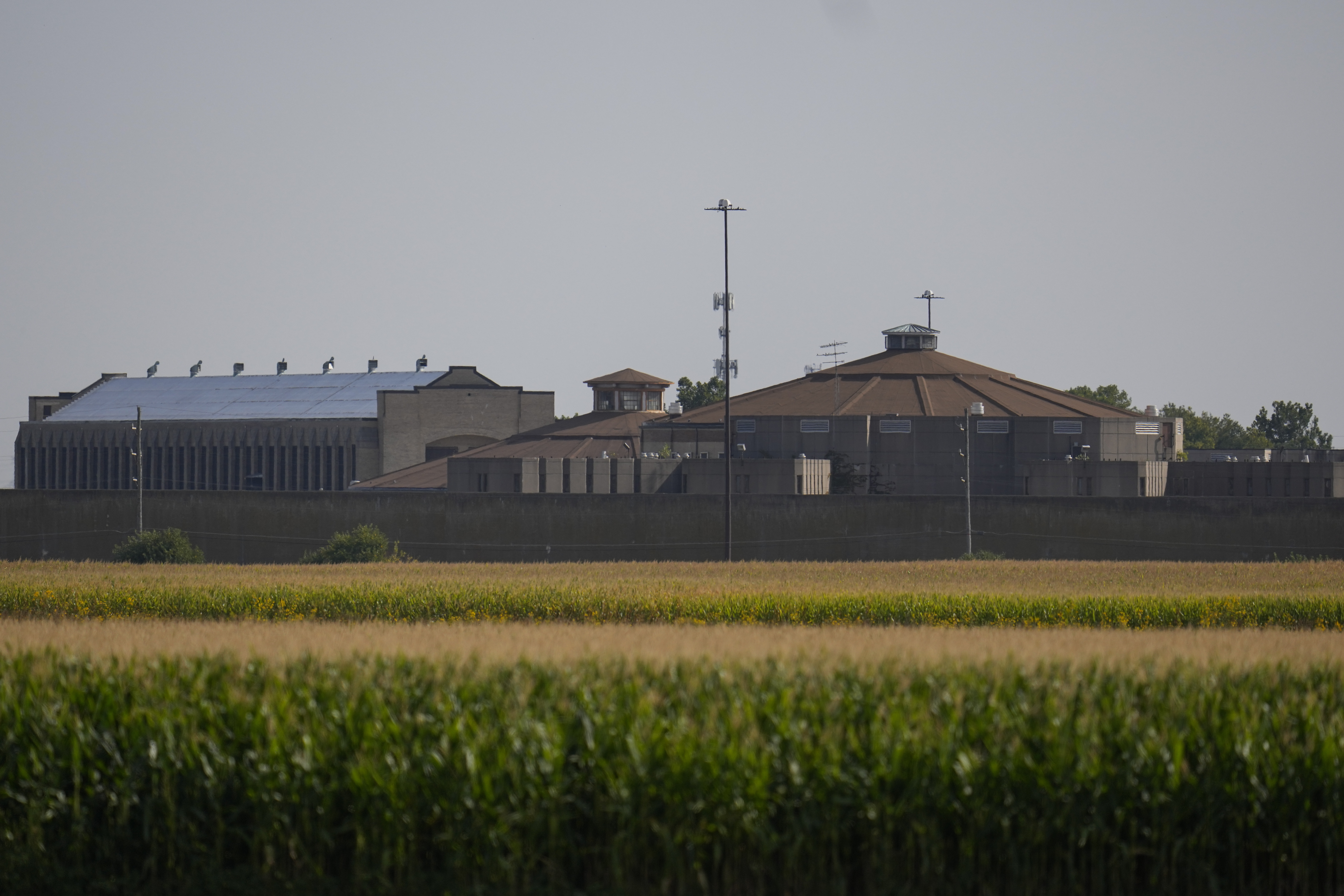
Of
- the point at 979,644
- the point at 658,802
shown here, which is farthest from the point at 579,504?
the point at 658,802

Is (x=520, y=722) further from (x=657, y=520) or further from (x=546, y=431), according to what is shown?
(x=546, y=431)

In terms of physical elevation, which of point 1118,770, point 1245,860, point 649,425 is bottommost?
point 1245,860

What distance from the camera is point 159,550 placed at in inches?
2100

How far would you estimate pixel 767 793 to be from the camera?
447 inches

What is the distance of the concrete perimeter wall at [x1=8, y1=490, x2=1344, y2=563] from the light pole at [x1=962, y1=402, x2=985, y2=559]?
1.85ft

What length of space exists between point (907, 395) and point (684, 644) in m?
65.4

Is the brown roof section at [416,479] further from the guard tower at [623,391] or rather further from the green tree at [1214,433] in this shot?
the green tree at [1214,433]

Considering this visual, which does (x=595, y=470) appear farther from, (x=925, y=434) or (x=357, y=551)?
(x=357, y=551)

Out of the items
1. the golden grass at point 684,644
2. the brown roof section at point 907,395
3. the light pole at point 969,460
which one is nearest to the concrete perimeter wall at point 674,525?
the light pole at point 969,460

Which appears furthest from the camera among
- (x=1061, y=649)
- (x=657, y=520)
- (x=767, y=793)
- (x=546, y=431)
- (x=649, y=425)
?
(x=546, y=431)

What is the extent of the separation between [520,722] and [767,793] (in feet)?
7.48

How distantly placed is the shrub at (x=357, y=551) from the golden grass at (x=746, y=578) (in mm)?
9208

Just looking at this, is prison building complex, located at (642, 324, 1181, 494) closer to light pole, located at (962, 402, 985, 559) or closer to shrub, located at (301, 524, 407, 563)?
light pole, located at (962, 402, 985, 559)

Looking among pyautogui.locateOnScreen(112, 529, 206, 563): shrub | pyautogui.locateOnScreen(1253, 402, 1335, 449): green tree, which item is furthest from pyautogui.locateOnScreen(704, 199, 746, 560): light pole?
pyautogui.locateOnScreen(1253, 402, 1335, 449): green tree
